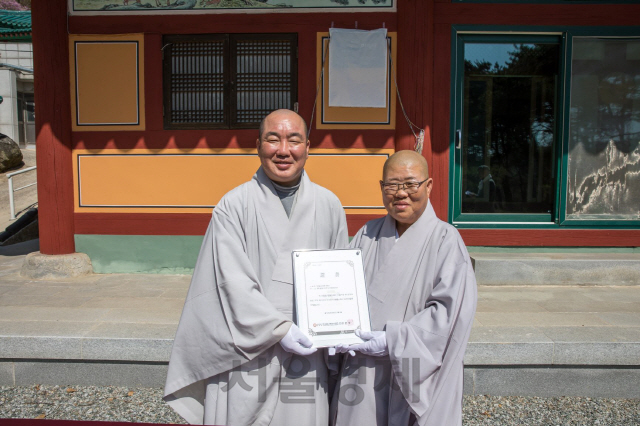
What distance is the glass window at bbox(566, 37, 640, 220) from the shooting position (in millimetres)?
5199

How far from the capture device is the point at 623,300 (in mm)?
4477

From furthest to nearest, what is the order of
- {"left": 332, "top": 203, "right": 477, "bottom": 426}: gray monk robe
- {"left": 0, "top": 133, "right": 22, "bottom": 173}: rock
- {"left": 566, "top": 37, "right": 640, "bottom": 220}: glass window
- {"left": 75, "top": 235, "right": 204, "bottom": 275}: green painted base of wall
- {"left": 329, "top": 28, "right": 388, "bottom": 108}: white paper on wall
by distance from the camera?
{"left": 0, "top": 133, "right": 22, "bottom": 173}: rock, {"left": 75, "top": 235, "right": 204, "bottom": 275}: green painted base of wall, {"left": 566, "top": 37, "right": 640, "bottom": 220}: glass window, {"left": 329, "top": 28, "right": 388, "bottom": 108}: white paper on wall, {"left": 332, "top": 203, "right": 477, "bottom": 426}: gray monk robe

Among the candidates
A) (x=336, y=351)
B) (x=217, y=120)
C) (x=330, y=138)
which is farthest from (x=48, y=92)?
(x=336, y=351)

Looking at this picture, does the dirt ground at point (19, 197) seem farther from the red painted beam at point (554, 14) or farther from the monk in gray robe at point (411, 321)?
the monk in gray robe at point (411, 321)

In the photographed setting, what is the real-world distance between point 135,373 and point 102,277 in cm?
228

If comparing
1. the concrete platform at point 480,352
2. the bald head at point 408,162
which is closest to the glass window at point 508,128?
the concrete platform at point 480,352

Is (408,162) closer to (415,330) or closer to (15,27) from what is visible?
(415,330)

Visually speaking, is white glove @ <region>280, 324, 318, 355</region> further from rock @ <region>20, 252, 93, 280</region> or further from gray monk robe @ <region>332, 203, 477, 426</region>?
rock @ <region>20, 252, 93, 280</region>

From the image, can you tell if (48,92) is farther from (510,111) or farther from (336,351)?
(510,111)

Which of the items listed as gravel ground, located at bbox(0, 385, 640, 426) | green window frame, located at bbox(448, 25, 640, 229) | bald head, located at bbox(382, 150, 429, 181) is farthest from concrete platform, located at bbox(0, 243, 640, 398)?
bald head, located at bbox(382, 150, 429, 181)

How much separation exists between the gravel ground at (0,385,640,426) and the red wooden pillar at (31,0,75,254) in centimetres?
233

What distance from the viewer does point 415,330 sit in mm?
1762

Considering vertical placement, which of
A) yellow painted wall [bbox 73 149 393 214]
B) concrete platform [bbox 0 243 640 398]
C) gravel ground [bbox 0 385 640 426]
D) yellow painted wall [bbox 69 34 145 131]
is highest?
yellow painted wall [bbox 69 34 145 131]

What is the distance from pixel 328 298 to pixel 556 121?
4.69 meters
